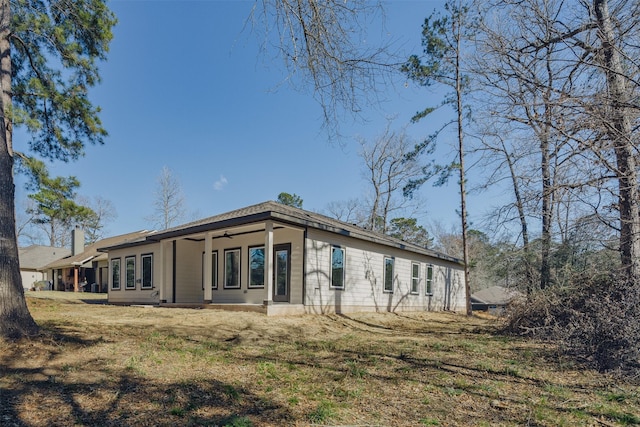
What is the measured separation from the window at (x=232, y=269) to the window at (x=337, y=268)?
3.40 metres

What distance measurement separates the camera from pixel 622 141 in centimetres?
524

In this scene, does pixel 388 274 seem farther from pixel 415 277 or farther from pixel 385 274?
pixel 415 277

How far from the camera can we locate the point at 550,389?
4.46 metres

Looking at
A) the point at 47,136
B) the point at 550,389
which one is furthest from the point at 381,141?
the point at 550,389

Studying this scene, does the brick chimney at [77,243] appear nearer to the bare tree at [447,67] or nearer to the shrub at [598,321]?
the bare tree at [447,67]

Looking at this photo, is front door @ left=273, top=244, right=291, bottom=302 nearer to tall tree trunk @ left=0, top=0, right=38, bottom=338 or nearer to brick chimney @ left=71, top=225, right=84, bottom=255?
tall tree trunk @ left=0, top=0, right=38, bottom=338

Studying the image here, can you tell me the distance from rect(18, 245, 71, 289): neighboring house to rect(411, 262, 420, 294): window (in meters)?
34.9

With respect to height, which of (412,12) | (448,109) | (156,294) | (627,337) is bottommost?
(156,294)

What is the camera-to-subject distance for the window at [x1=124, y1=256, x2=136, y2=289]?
16545 mm

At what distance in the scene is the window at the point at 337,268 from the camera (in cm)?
1216

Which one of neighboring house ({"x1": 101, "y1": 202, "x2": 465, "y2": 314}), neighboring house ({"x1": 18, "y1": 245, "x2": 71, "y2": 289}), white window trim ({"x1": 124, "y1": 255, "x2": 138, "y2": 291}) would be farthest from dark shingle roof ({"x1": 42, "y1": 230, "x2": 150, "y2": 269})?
neighboring house ({"x1": 101, "y1": 202, "x2": 465, "y2": 314})

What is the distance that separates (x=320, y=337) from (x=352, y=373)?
2967 mm

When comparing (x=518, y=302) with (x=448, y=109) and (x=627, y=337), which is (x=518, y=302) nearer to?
(x=627, y=337)

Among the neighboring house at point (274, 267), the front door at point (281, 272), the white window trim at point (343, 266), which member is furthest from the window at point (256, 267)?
the white window trim at point (343, 266)
